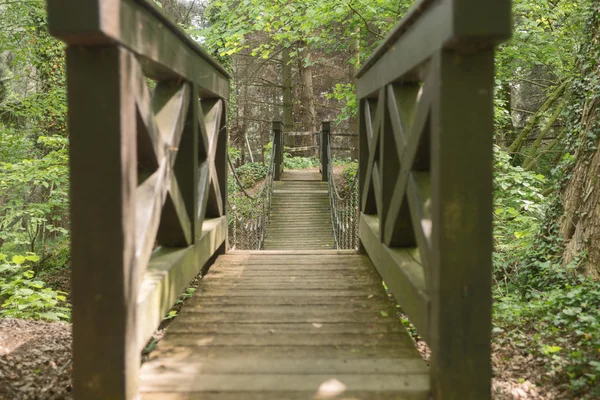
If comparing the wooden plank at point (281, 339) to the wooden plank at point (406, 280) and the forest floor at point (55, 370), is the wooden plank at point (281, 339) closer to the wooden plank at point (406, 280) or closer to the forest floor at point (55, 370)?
the wooden plank at point (406, 280)

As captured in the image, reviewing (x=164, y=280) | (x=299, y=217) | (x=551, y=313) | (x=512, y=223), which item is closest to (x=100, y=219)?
(x=164, y=280)

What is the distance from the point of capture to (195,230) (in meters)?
3.08

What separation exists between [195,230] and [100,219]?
128cm

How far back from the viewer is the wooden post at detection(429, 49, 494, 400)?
5.82 feet

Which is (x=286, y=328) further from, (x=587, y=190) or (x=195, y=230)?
(x=587, y=190)

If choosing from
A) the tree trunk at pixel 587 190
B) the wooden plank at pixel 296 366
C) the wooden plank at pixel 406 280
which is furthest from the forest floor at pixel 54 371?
the tree trunk at pixel 587 190

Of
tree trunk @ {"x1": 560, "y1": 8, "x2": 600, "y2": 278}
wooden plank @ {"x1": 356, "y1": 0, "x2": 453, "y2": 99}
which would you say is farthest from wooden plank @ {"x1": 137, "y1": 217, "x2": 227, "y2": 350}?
tree trunk @ {"x1": 560, "y1": 8, "x2": 600, "y2": 278}

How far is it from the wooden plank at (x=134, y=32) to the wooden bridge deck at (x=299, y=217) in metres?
5.97

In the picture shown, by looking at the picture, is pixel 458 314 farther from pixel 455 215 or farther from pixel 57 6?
pixel 57 6

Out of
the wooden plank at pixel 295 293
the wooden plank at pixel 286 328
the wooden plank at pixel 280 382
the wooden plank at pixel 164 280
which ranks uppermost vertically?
the wooden plank at pixel 164 280

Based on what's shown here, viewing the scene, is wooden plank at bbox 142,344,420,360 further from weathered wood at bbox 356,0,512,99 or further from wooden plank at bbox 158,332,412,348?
weathered wood at bbox 356,0,512,99

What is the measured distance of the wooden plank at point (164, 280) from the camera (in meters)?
2.09

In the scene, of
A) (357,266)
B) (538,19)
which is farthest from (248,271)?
(538,19)

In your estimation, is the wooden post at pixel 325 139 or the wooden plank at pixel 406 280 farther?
the wooden post at pixel 325 139
